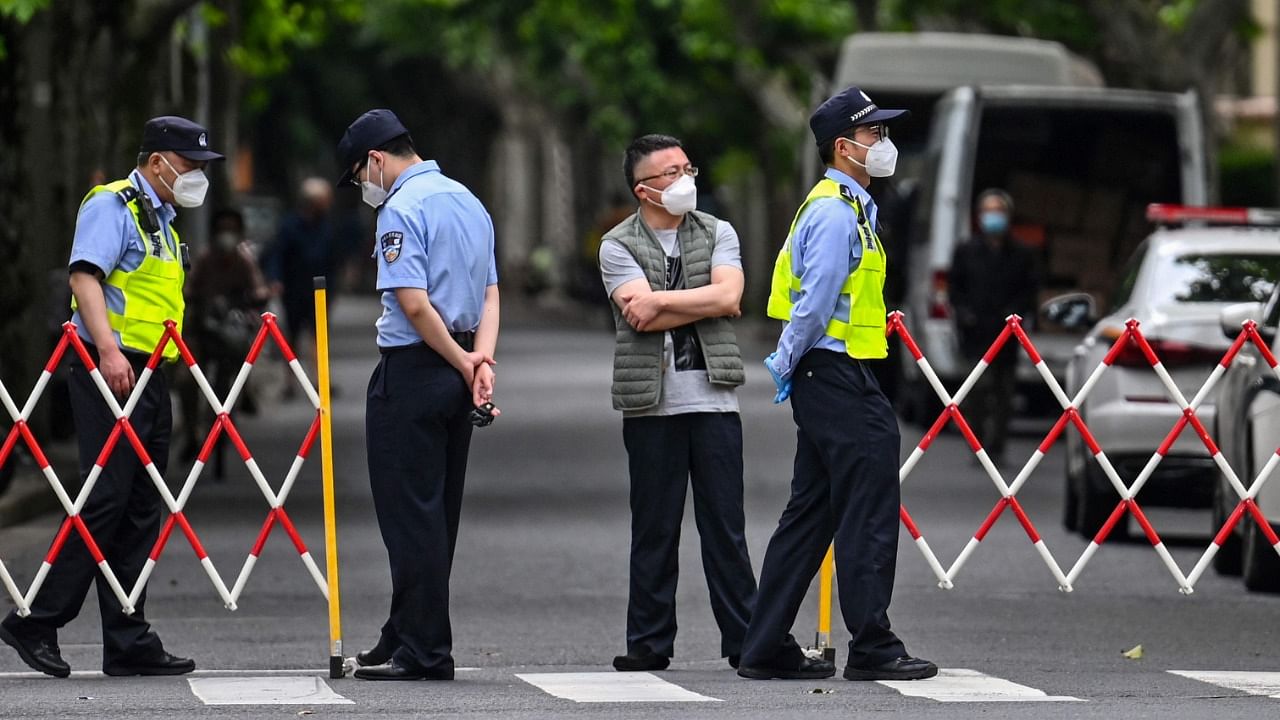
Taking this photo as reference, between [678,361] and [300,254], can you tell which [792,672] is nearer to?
[678,361]

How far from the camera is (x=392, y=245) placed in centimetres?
880

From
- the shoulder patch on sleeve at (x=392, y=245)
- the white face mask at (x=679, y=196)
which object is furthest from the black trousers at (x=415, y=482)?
the white face mask at (x=679, y=196)

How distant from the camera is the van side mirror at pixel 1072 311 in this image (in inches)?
592

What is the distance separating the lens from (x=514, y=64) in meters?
57.7

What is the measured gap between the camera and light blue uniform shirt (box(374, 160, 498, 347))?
28.8ft

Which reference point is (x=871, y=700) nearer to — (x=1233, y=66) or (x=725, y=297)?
(x=725, y=297)

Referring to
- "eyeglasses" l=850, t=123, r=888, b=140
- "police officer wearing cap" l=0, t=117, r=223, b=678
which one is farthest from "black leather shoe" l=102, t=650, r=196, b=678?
"eyeglasses" l=850, t=123, r=888, b=140

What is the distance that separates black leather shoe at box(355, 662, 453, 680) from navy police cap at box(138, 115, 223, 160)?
5.62ft

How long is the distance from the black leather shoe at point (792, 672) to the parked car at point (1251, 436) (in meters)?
2.86

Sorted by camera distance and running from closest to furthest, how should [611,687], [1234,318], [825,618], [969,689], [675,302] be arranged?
[969,689] < [611,687] < [675,302] < [825,618] < [1234,318]

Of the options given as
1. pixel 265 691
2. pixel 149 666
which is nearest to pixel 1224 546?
pixel 149 666

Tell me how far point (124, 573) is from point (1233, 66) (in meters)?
43.7

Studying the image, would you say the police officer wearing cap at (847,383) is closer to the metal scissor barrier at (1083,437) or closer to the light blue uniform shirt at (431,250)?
the metal scissor barrier at (1083,437)

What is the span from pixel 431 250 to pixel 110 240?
3.42ft
